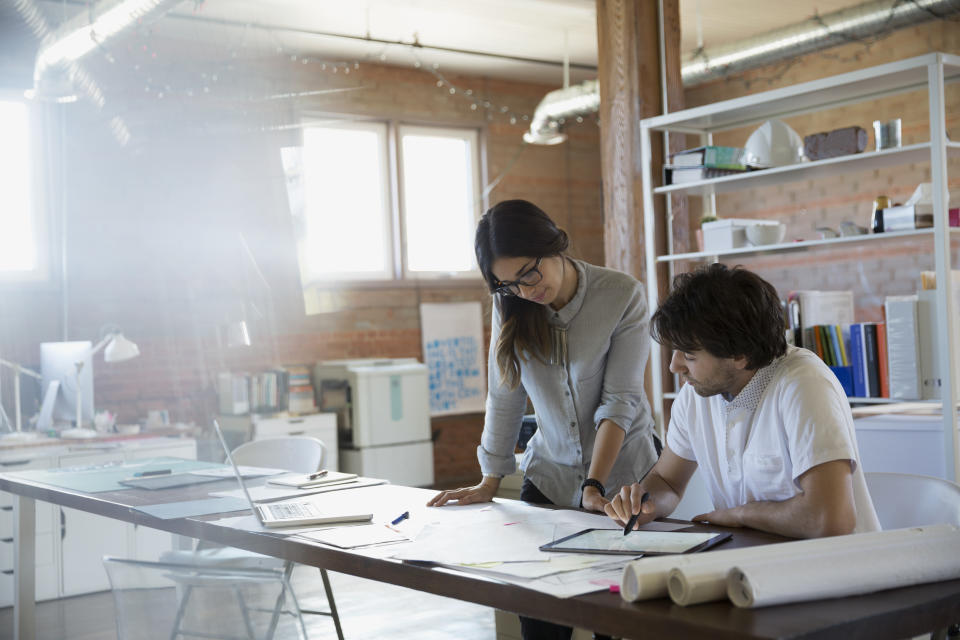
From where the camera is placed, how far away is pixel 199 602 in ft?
5.81

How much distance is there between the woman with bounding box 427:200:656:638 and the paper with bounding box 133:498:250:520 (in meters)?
0.51

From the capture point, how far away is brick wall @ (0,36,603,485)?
586cm

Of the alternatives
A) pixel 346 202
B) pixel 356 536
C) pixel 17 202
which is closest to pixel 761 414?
pixel 356 536

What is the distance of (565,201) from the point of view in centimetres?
831

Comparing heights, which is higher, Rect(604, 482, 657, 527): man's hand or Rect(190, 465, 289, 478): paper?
Rect(604, 482, 657, 527): man's hand

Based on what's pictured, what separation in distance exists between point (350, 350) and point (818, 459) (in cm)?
576

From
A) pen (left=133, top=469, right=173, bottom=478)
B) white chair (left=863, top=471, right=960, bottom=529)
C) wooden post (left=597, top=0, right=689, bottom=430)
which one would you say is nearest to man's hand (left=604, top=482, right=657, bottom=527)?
white chair (left=863, top=471, right=960, bottom=529)

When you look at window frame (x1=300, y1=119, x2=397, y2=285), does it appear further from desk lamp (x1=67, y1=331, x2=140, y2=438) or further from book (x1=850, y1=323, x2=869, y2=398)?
book (x1=850, y1=323, x2=869, y2=398)

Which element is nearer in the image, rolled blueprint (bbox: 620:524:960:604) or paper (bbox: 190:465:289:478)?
rolled blueprint (bbox: 620:524:960:604)

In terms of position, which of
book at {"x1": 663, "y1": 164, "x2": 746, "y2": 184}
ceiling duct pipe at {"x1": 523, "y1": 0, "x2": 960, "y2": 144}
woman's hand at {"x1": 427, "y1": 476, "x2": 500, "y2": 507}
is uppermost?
ceiling duct pipe at {"x1": 523, "y1": 0, "x2": 960, "y2": 144}

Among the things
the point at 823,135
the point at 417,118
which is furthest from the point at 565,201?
the point at 823,135

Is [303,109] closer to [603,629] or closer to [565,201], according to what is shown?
[565,201]

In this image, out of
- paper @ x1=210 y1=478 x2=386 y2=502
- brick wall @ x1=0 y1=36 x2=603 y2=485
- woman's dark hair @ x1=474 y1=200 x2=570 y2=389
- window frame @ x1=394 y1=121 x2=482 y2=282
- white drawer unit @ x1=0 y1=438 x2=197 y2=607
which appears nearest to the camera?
woman's dark hair @ x1=474 y1=200 x2=570 y2=389

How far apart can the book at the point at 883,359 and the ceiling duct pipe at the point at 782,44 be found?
7.83 ft
